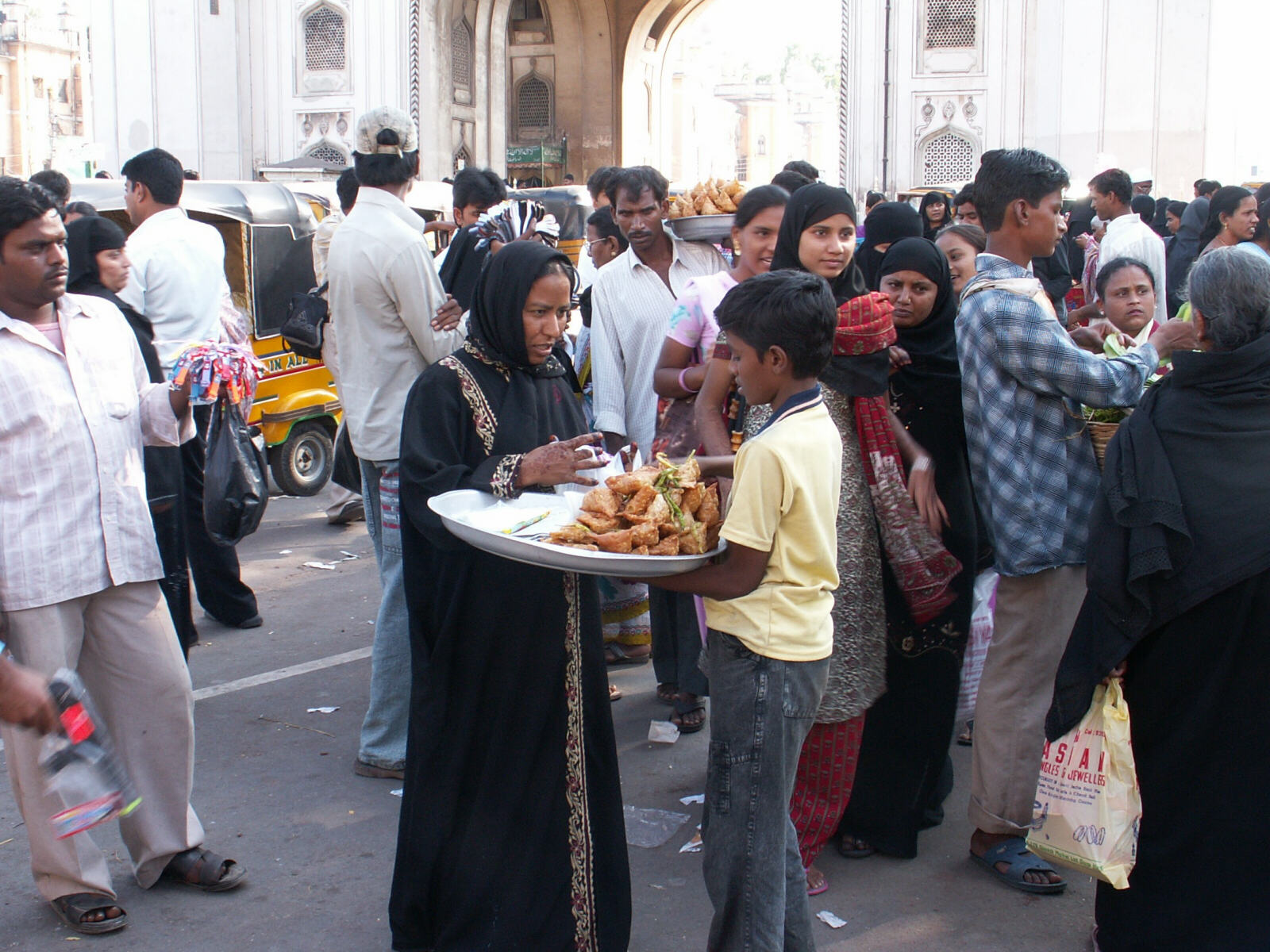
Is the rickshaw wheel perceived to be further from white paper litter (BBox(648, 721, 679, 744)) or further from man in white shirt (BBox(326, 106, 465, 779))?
white paper litter (BBox(648, 721, 679, 744))

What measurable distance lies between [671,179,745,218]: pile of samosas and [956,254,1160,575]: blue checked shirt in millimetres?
1726

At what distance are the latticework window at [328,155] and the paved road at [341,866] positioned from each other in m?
23.0

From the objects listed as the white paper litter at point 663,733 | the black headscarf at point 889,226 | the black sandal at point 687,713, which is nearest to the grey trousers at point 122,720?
the white paper litter at point 663,733

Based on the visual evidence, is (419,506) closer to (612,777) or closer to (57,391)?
(612,777)

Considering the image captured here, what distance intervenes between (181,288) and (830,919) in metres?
4.24

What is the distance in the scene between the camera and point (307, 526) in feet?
27.3

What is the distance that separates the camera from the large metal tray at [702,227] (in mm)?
4883

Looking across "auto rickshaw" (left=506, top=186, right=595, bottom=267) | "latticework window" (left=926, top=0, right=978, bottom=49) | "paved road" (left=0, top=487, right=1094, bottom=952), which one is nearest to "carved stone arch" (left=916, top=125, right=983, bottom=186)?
"latticework window" (left=926, top=0, right=978, bottom=49)

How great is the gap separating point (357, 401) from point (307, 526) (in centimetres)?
414

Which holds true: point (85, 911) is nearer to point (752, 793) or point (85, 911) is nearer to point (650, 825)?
point (650, 825)

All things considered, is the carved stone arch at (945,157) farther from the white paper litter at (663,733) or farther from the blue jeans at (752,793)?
the blue jeans at (752,793)

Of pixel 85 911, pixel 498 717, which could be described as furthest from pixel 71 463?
pixel 498 717

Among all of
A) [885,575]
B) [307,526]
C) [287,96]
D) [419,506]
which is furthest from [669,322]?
[287,96]

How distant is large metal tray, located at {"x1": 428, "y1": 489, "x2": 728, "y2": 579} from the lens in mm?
2486
